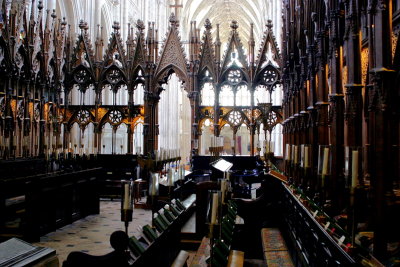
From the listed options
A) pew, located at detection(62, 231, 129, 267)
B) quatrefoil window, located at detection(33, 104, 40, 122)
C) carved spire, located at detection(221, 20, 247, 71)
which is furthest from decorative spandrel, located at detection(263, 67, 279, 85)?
pew, located at detection(62, 231, 129, 267)

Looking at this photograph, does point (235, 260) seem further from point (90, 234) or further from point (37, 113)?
point (37, 113)

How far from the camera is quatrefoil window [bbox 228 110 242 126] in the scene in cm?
1419

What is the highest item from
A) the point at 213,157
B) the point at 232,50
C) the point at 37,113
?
the point at 232,50

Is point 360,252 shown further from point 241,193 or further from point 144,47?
point 144,47

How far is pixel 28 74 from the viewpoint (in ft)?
42.8

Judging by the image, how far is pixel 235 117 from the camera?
1424 cm

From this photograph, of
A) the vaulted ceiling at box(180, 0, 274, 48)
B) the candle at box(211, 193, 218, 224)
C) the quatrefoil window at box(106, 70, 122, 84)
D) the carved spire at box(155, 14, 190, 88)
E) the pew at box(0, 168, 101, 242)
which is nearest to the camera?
the candle at box(211, 193, 218, 224)

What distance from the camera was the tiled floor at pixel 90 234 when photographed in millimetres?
6531

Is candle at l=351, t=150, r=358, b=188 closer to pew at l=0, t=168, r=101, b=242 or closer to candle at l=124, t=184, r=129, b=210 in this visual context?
candle at l=124, t=184, r=129, b=210

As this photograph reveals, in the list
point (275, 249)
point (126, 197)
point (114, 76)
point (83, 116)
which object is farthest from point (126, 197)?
point (83, 116)

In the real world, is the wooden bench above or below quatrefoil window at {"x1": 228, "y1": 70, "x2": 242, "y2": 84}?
below

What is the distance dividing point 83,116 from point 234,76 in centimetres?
579

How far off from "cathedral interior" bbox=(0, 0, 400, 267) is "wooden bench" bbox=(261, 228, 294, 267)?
0.10 feet

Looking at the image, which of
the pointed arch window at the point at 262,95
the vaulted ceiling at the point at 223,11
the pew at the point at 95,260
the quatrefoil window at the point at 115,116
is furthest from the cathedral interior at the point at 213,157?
the vaulted ceiling at the point at 223,11
